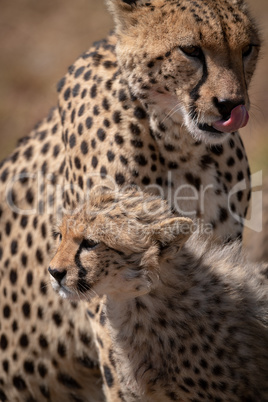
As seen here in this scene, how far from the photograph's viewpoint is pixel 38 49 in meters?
8.62

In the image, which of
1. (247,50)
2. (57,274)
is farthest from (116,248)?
(247,50)

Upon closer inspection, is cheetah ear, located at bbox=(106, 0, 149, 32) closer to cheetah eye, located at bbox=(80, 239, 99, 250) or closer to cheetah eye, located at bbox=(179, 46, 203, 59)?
cheetah eye, located at bbox=(179, 46, 203, 59)

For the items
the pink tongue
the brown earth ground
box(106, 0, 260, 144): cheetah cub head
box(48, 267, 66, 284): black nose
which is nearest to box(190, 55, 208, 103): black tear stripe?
box(106, 0, 260, 144): cheetah cub head

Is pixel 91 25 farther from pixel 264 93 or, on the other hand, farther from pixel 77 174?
pixel 77 174

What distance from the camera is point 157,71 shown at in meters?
3.06

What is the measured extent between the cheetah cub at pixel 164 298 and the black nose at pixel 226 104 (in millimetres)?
377

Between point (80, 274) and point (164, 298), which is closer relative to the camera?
point (80, 274)

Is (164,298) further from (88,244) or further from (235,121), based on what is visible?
(235,121)

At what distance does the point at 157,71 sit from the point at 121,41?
0.22 meters

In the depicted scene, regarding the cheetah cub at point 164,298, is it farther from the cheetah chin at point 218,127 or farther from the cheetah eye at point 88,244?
the cheetah chin at point 218,127

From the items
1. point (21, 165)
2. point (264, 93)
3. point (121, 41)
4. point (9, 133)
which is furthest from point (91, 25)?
point (121, 41)

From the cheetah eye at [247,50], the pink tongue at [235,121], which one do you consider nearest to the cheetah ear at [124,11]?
the cheetah eye at [247,50]

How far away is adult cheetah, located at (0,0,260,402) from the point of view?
301 cm

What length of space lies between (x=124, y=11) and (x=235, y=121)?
0.60 meters
